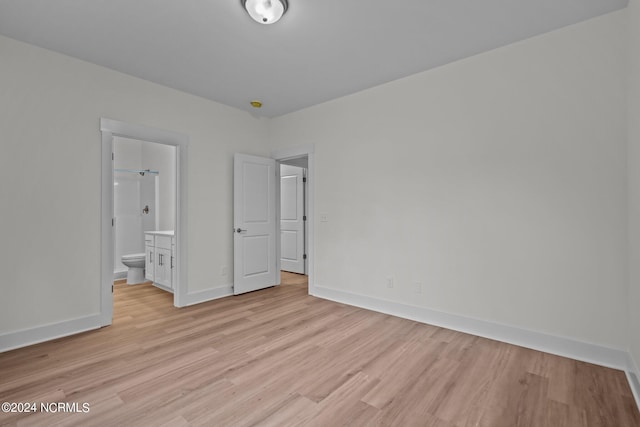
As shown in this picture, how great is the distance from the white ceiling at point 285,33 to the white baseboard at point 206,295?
2554mm

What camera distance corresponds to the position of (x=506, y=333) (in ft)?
8.85

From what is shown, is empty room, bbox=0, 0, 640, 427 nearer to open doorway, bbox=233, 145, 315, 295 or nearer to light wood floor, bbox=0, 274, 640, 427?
light wood floor, bbox=0, 274, 640, 427

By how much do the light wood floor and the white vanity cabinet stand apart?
1.23 meters

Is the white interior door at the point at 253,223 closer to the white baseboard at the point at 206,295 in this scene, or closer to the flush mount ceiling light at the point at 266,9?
the white baseboard at the point at 206,295

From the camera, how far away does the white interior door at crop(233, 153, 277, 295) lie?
4.23m

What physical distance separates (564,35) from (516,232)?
64.1 inches

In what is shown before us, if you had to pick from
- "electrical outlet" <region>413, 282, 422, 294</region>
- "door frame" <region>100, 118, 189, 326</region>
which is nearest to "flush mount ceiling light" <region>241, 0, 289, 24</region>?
"door frame" <region>100, 118, 189, 326</region>

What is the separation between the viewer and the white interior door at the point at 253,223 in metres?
4.23

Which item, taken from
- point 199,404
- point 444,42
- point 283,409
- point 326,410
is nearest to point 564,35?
point 444,42

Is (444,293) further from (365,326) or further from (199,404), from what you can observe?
(199,404)

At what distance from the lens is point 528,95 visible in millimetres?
2607

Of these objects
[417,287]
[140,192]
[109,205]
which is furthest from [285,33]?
[140,192]

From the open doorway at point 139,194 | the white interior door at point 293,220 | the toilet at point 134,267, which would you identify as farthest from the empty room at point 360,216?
the open doorway at point 139,194

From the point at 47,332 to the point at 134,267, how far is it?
2215mm
